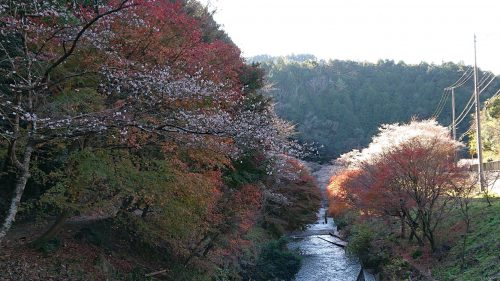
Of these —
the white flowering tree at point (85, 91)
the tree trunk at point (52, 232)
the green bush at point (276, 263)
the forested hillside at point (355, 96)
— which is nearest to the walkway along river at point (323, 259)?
the green bush at point (276, 263)

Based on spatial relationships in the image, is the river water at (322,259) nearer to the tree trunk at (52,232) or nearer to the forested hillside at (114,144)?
the forested hillside at (114,144)

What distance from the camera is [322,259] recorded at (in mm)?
29812

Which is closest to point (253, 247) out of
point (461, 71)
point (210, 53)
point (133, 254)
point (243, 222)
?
point (243, 222)

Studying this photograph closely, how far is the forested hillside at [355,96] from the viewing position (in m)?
90.6

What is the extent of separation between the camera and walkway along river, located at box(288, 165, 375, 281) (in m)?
24.5

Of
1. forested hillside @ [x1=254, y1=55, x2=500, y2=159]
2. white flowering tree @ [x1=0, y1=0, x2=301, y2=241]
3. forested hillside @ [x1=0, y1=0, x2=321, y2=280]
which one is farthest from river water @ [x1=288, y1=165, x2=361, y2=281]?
forested hillside @ [x1=254, y1=55, x2=500, y2=159]

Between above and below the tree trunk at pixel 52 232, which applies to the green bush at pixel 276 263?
below

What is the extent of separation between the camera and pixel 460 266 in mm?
15992

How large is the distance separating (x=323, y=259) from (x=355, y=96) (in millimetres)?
80457

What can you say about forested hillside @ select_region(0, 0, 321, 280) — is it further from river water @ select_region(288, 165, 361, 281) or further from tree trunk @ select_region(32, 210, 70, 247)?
river water @ select_region(288, 165, 361, 281)

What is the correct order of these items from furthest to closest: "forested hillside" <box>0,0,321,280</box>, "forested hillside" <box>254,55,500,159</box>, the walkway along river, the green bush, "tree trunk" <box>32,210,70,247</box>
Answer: "forested hillside" <box>254,55,500,159</box>
the walkway along river
the green bush
"tree trunk" <box>32,210,70,247</box>
"forested hillside" <box>0,0,321,280</box>

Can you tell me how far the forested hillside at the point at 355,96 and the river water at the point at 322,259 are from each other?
42.5 m

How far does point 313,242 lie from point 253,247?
1600cm

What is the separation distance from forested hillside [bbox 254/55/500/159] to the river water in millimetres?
42544
